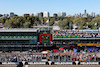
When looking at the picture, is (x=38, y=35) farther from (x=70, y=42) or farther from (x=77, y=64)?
(x=77, y=64)

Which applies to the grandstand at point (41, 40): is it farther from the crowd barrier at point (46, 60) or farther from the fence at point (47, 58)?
the crowd barrier at point (46, 60)

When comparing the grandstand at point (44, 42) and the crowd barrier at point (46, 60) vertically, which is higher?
the grandstand at point (44, 42)

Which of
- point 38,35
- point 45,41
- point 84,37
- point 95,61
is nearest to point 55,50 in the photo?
point 45,41

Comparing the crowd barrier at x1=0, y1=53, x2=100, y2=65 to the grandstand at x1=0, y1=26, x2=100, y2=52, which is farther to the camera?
the grandstand at x1=0, y1=26, x2=100, y2=52

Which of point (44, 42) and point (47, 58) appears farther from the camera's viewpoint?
point (44, 42)

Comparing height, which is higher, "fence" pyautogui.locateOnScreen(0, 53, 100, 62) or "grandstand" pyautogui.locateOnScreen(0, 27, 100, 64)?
"grandstand" pyautogui.locateOnScreen(0, 27, 100, 64)

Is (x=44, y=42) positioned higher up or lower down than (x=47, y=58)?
higher up

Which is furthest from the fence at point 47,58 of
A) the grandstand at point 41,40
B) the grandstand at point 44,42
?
the grandstand at point 41,40

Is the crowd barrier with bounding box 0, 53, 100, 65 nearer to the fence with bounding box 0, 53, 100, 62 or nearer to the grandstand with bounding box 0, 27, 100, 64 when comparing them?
the fence with bounding box 0, 53, 100, 62

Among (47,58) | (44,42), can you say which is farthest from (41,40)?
(47,58)

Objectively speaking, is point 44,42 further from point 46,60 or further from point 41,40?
point 46,60

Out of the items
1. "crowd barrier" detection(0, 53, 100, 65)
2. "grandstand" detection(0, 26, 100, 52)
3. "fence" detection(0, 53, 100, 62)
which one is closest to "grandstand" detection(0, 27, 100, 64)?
"grandstand" detection(0, 26, 100, 52)
